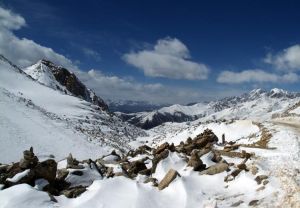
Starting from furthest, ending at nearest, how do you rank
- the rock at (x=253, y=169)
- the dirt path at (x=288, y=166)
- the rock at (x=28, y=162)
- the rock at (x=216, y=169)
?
the rock at (x=28, y=162) < the rock at (x=216, y=169) < the rock at (x=253, y=169) < the dirt path at (x=288, y=166)

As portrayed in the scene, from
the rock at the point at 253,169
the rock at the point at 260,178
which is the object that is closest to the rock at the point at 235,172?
the rock at the point at 253,169

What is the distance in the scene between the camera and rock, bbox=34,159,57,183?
21.3 m

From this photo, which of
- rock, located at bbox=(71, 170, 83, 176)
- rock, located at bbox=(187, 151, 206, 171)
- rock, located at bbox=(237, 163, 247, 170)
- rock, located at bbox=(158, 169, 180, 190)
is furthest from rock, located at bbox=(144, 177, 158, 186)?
rock, located at bbox=(237, 163, 247, 170)

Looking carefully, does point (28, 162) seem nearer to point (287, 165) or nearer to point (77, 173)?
point (77, 173)

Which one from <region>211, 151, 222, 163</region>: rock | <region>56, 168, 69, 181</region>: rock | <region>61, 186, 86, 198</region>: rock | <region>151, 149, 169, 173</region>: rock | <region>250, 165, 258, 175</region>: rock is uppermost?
<region>211, 151, 222, 163</region>: rock

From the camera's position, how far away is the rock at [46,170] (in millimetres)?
21297

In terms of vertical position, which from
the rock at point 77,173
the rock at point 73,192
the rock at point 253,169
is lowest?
the rock at point 73,192

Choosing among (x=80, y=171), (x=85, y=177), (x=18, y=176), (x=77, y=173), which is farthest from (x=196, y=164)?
(x=18, y=176)

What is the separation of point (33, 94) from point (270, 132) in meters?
109

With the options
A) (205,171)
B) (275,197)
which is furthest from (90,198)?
(275,197)

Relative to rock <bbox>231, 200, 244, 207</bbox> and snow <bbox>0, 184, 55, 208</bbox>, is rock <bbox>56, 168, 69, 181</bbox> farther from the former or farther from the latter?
rock <bbox>231, 200, 244, 207</bbox>

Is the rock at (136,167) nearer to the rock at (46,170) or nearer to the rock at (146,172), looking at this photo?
the rock at (146,172)

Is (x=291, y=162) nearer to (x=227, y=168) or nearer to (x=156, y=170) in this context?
(x=227, y=168)

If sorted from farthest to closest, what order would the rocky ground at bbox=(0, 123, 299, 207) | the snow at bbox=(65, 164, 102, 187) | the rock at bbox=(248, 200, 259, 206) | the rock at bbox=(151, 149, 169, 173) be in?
the rock at bbox=(151, 149, 169, 173), the snow at bbox=(65, 164, 102, 187), the rocky ground at bbox=(0, 123, 299, 207), the rock at bbox=(248, 200, 259, 206)
